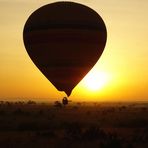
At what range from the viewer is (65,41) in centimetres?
3047

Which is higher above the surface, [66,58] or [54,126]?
[66,58]

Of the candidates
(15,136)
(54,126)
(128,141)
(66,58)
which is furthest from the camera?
(54,126)

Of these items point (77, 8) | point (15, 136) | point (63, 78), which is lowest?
point (15, 136)

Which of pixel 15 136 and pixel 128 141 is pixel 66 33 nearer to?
pixel 128 141

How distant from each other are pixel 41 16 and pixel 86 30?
109 inches

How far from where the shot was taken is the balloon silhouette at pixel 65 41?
30516mm

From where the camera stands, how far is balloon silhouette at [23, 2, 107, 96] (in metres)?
30.5

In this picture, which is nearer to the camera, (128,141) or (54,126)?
(128,141)

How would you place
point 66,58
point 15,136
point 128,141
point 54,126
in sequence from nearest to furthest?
point 66,58, point 128,141, point 15,136, point 54,126

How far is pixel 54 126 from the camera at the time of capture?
49406 mm

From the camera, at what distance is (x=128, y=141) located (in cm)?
3569

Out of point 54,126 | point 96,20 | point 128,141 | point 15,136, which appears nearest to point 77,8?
point 96,20

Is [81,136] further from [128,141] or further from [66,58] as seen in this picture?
[66,58]

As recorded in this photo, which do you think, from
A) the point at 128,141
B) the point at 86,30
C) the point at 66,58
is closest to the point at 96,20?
the point at 86,30
